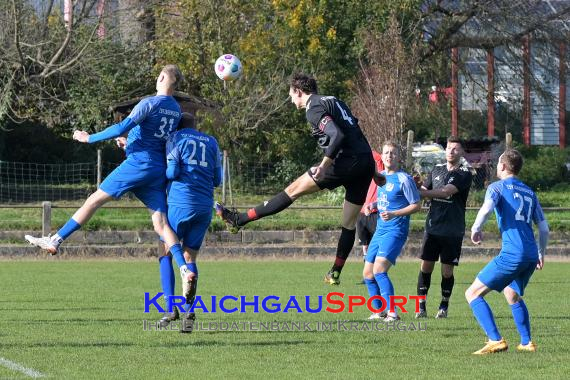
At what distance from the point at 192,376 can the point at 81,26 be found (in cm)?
2218

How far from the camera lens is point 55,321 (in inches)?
416

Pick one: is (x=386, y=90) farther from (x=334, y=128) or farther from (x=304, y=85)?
(x=334, y=128)

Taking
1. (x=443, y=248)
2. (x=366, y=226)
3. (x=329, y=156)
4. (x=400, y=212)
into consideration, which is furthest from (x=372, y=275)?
(x=366, y=226)

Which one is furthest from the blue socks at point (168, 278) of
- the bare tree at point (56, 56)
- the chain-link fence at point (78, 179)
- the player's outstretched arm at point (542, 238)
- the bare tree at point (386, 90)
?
the bare tree at point (56, 56)

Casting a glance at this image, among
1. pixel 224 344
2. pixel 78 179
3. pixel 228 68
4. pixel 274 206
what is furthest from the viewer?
pixel 78 179

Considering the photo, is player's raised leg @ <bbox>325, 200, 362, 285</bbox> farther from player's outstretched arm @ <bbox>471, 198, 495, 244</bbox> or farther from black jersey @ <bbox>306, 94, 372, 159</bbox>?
player's outstretched arm @ <bbox>471, 198, 495, 244</bbox>

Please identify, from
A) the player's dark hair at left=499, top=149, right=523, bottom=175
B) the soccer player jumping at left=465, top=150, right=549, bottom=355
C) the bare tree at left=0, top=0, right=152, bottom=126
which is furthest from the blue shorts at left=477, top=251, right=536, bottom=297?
the bare tree at left=0, top=0, right=152, bottom=126

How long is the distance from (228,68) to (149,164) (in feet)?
26.3

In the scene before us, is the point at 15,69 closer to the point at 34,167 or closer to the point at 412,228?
the point at 34,167

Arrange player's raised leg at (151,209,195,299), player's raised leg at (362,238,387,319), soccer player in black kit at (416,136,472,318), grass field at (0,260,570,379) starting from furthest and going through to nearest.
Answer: soccer player in black kit at (416,136,472,318), player's raised leg at (362,238,387,319), player's raised leg at (151,209,195,299), grass field at (0,260,570,379)

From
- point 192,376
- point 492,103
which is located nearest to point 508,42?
point 492,103

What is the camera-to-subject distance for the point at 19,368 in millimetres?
7520

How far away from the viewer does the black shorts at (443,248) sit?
11656 mm

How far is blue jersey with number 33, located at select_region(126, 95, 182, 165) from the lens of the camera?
9594mm
